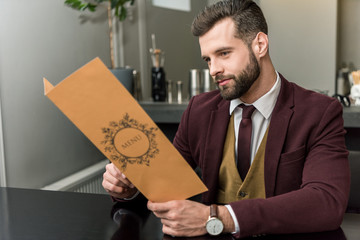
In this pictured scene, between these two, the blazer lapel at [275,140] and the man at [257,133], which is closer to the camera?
the man at [257,133]

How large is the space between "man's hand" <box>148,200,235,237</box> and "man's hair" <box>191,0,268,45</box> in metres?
0.58

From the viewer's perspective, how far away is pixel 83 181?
2537 mm

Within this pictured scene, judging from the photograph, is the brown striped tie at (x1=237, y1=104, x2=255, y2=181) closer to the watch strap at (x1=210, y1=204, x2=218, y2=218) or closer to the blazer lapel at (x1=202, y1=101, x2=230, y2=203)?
the blazer lapel at (x1=202, y1=101, x2=230, y2=203)

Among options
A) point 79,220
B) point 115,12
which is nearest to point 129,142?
point 79,220

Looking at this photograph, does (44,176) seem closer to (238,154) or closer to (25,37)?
(25,37)

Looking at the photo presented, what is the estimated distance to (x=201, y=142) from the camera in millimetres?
1382

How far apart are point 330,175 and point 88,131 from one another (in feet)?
2.05

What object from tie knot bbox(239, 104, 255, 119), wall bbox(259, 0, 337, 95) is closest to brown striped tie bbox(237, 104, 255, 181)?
tie knot bbox(239, 104, 255, 119)

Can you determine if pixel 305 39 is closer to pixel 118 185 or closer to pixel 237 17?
pixel 237 17

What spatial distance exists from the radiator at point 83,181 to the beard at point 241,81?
139 centimetres

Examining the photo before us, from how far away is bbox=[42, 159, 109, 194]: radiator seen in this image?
2.36 meters

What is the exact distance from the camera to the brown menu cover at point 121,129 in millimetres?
761

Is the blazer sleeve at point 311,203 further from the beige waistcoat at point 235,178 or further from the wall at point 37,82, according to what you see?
the wall at point 37,82

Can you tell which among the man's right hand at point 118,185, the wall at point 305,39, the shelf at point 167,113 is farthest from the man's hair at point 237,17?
the wall at point 305,39
